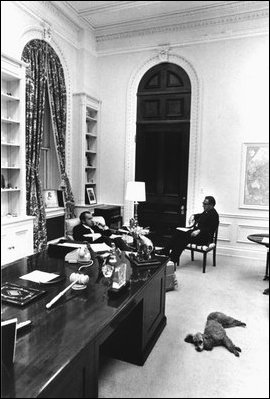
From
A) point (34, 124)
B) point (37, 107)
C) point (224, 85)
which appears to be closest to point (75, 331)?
point (224, 85)

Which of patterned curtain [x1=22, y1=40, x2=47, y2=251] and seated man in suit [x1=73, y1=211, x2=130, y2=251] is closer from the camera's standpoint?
patterned curtain [x1=22, y1=40, x2=47, y2=251]

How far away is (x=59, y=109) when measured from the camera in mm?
3969

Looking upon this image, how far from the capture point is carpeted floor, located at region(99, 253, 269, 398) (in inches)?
21.8

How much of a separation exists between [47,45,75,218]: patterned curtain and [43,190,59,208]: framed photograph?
0.54 feet

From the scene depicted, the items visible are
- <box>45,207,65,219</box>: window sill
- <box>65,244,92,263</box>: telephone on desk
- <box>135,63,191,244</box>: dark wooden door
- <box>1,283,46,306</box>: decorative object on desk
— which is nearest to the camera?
<box>1,283,46,306</box>: decorative object on desk

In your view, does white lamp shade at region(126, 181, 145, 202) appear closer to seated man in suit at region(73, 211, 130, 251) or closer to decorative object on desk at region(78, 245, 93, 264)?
seated man in suit at region(73, 211, 130, 251)

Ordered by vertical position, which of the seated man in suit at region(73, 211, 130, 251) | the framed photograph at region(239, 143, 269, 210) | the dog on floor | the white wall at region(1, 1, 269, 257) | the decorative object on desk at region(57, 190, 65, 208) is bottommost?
the dog on floor

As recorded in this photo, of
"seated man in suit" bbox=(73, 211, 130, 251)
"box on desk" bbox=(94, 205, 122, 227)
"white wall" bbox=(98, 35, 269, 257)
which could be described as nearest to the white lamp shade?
"seated man in suit" bbox=(73, 211, 130, 251)

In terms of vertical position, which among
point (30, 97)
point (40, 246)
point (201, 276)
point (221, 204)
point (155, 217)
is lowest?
point (201, 276)

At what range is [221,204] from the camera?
2.81 feet

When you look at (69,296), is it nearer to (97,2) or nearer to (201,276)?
(97,2)

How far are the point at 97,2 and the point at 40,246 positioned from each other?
276 centimetres

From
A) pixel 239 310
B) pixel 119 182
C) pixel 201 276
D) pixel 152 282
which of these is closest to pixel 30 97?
pixel 119 182

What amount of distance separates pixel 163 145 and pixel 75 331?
1.12 meters
